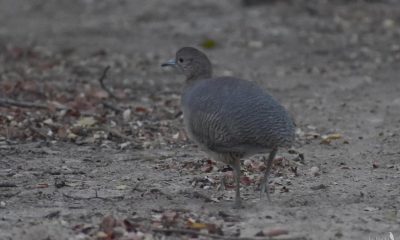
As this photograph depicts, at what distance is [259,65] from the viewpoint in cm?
1221

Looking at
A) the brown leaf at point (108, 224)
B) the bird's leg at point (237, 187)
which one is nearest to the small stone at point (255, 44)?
the bird's leg at point (237, 187)

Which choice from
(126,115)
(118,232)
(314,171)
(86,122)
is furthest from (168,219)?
(126,115)

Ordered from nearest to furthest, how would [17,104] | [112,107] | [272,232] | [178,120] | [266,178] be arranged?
[272,232]
[266,178]
[17,104]
[178,120]
[112,107]

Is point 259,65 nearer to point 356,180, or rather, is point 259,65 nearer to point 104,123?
point 104,123

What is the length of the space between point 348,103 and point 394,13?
4781 millimetres

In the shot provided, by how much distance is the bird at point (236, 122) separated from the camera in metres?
6.02

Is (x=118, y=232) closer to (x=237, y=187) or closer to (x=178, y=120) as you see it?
(x=237, y=187)

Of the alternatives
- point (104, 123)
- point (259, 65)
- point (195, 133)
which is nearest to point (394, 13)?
point (259, 65)

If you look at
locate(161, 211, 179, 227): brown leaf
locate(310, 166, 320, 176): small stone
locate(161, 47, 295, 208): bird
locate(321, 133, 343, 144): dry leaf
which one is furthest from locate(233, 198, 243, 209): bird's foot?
locate(321, 133, 343, 144): dry leaf

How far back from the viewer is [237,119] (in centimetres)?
603

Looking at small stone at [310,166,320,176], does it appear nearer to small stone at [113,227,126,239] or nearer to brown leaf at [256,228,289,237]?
brown leaf at [256,228,289,237]

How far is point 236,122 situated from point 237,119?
2cm

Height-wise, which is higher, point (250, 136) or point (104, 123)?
point (250, 136)

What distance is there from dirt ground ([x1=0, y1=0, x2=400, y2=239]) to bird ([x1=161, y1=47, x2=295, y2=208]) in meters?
0.40
